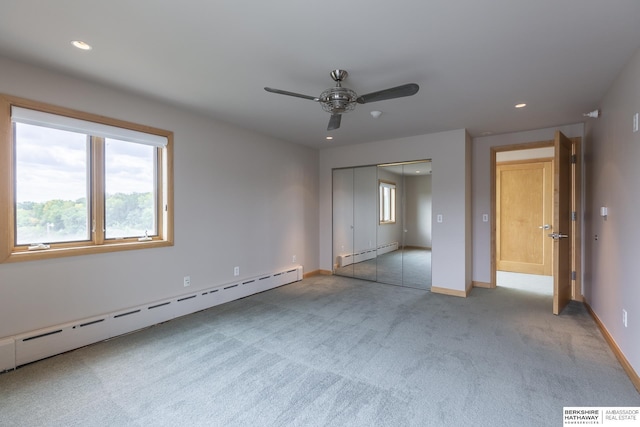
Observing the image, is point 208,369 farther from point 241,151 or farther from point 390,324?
point 241,151

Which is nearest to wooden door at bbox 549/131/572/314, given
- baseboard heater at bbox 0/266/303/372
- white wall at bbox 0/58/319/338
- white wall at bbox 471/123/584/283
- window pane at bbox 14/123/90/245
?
white wall at bbox 471/123/584/283

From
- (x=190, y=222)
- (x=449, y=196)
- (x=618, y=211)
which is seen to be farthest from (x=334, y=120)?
(x=618, y=211)

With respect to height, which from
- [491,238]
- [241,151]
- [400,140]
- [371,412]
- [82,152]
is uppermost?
[400,140]

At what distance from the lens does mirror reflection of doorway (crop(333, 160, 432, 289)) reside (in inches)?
186

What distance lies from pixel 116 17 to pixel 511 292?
5484mm

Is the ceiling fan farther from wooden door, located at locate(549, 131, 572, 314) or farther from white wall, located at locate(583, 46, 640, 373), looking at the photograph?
wooden door, located at locate(549, 131, 572, 314)

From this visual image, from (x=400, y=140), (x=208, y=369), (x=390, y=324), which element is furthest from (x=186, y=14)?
(x=400, y=140)

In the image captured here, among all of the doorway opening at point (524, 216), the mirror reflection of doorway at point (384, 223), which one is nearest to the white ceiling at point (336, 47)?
the mirror reflection of doorway at point (384, 223)

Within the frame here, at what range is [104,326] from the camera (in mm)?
2785

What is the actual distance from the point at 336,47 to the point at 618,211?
2792mm

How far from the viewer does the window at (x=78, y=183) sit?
2.40m

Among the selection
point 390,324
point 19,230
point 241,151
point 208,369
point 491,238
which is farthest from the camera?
point 491,238

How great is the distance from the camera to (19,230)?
2.46m

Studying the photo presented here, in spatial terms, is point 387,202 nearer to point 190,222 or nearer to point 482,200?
point 482,200
